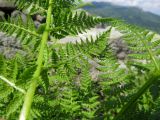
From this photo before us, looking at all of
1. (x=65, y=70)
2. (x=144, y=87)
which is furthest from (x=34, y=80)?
(x=144, y=87)

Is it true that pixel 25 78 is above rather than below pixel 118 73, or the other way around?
above

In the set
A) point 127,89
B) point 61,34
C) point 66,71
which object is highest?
point 61,34

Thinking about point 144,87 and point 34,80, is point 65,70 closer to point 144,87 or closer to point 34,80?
point 34,80

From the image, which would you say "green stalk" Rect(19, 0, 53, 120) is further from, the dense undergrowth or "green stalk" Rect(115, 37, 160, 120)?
"green stalk" Rect(115, 37, 160, 120)

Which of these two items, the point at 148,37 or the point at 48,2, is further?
the point at 148,37

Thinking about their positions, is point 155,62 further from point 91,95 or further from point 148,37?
point 91,95

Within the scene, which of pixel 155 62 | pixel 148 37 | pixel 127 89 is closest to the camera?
pixel 155 62

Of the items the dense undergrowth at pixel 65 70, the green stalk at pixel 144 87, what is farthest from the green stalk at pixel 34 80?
the green stalk at pixel 144 87

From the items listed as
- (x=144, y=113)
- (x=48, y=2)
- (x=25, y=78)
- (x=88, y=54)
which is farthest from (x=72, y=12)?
(x=144, y=113)

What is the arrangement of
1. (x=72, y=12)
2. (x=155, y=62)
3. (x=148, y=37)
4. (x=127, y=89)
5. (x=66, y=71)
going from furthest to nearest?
(x=127, y=89) → (x=148, y=37) → (x=155, y=62) → (x=72, y=12) → (x=66, y=71)
